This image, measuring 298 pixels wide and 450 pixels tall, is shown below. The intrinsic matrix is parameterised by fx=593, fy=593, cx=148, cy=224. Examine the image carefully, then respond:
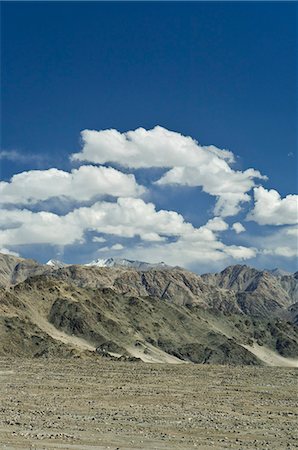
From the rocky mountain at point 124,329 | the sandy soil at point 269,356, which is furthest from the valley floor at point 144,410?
the sandy soil at point 269,356

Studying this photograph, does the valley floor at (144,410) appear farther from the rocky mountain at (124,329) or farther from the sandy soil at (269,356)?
the sandy soil at (269,356)

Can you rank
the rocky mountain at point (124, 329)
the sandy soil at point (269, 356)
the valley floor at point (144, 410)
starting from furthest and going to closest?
1. the sandy soil at point (269, 356)
2. the rocky mountain at point (124, 329)
3. the valley floor at point (144, 410)

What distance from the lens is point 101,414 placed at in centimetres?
3009

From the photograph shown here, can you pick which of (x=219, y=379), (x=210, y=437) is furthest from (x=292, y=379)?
(x=210, y=437)

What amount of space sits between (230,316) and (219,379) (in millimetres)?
142726

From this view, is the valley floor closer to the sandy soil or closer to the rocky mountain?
the rocky mountain

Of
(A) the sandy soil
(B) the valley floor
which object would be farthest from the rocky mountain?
(B) the valley floor

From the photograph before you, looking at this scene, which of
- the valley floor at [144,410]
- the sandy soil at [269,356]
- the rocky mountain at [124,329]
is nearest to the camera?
the valley floor at [144,410]

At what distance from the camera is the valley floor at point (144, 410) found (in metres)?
23.3

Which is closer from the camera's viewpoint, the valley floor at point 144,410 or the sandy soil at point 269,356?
the valley floor at point 144,410

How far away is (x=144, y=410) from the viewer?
3173 centimetres

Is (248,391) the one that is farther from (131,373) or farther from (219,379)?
(131,373)

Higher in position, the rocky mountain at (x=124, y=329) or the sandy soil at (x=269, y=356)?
the rocky mountain at (x=124, y=329)

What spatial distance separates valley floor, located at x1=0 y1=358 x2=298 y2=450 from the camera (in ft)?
76.5
